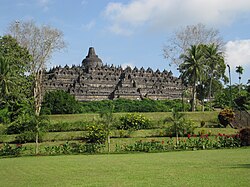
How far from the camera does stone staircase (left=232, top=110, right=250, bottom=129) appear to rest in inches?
1304

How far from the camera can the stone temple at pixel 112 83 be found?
64.1 meters

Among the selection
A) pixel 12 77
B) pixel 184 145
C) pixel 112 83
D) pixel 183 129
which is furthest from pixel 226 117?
pixel 112 83

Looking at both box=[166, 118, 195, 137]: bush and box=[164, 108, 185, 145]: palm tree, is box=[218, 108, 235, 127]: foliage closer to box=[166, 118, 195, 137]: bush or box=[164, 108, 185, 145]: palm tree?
box=[166, 118, 195, 137]: bush

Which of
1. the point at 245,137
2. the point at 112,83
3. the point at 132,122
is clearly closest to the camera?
the point at 245,137

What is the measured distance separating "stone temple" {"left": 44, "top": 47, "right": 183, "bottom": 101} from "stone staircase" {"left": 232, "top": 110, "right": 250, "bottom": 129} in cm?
3338

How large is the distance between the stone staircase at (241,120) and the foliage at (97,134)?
1354cm

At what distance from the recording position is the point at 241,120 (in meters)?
33.7

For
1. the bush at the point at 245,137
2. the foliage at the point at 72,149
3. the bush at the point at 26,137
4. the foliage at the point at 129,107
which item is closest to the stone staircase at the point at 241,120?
the bush at the point at 245,137

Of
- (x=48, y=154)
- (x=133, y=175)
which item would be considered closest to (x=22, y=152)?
(x=48, y=154)

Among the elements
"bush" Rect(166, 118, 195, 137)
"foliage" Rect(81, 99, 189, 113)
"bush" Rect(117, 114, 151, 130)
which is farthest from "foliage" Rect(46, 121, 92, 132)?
"foliage" Rect(81, 99, 189, 113)

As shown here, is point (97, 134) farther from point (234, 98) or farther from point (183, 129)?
point (234, 98)

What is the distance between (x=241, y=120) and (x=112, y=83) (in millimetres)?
38744

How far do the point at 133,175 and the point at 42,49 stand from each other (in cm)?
3139

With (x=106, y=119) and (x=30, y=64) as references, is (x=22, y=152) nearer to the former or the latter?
(x=106, y=119)
